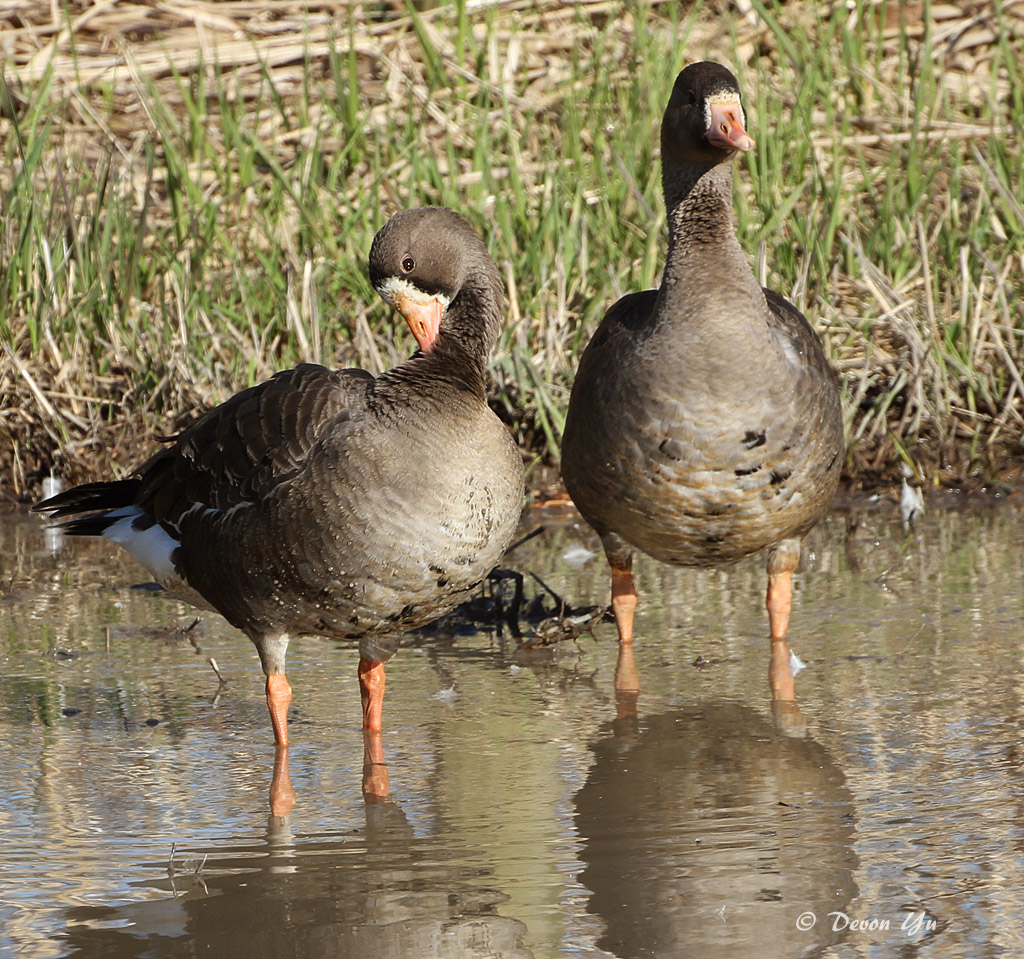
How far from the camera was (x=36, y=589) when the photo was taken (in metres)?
6.17

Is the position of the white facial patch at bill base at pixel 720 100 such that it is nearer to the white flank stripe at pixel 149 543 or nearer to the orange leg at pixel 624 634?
the orange leg at pixel 624 634

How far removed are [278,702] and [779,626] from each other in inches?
71.2

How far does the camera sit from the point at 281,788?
13.4 feet

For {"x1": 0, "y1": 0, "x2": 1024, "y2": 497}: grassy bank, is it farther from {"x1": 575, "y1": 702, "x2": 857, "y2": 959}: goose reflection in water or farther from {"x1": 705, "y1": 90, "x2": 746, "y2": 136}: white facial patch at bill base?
{"x1": 575, "y1": 702, "x2": 857, "y2": 959}: goose reflection in water

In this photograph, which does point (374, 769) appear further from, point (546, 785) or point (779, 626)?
point (779, 626)

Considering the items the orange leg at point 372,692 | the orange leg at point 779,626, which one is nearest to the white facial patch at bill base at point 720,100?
the orange leg at point 779,626

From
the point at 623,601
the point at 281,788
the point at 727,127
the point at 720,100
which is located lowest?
the point at 281,788

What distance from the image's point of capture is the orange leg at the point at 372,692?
14.9 ft

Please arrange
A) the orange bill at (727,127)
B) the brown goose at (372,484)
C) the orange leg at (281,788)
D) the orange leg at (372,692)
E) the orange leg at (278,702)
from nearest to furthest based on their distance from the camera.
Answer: the orange leg at (281,788) → the brown goose at (372,484) → the orange leg at (278,702) → the orange leg at (372,692) → the orange bill at (727,127)

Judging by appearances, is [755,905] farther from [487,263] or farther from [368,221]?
[368,221]

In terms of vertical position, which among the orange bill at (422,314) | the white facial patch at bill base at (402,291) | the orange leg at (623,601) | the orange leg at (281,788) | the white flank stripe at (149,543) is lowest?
the orange leg at (281,788)

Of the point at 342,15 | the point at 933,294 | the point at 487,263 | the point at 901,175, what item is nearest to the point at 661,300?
the point at 487,263

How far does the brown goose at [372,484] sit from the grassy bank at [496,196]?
2.83m

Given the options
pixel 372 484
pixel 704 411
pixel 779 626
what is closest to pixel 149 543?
pixel 372 484
